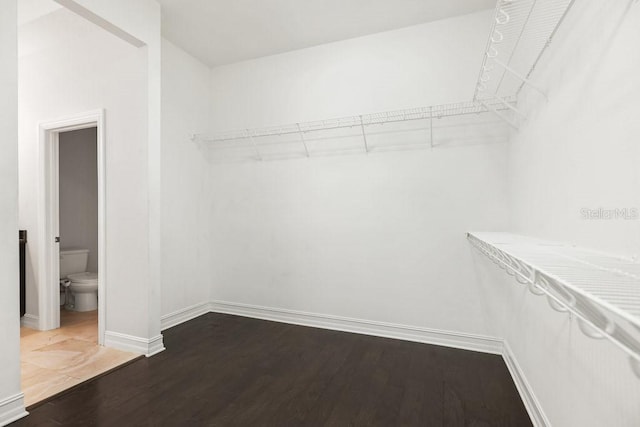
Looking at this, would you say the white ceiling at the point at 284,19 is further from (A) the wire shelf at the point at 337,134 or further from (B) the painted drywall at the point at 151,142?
(A) the wire shelf at the point at 337,134

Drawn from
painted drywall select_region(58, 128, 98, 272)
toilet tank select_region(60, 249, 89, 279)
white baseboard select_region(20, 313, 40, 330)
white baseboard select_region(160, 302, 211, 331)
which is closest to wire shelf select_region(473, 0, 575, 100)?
white baseboard select_region(160, 302, 211, 331)

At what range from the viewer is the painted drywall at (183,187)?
3203 mm

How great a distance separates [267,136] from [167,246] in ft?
5.02

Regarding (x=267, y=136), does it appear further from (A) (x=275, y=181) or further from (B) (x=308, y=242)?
(B) (x=308, y=242)

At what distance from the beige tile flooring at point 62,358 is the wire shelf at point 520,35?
316 centimetres

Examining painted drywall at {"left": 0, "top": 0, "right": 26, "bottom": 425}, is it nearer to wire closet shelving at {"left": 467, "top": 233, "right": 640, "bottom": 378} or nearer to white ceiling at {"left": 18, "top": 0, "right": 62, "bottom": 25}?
white ceiling at {"left": 18, "top": 0, "right": 62, "bottom": 25}

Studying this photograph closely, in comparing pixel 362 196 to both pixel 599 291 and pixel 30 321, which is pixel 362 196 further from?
pixel 30 321

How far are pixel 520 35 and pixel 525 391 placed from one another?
1.96 m

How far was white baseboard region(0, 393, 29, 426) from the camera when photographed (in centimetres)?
171

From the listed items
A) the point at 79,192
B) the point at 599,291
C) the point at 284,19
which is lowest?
the point at 599,291

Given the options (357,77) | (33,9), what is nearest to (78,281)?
(33,9)

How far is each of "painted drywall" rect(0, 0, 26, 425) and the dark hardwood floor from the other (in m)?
0.18

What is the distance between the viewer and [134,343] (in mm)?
2598

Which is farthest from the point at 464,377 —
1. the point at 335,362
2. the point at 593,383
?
the point at 593,383
